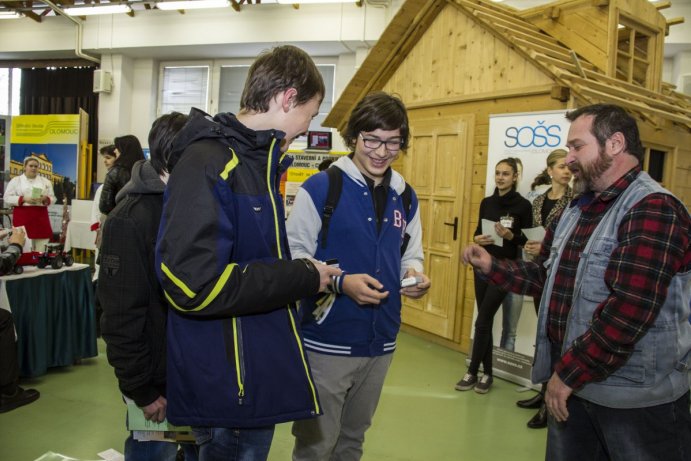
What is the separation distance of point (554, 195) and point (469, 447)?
1.97m

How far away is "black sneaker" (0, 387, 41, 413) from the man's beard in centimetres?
370

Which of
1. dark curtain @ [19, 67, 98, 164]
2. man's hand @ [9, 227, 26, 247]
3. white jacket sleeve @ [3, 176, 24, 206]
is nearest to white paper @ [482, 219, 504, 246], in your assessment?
man's hand @ [9, 227, 26, 247]

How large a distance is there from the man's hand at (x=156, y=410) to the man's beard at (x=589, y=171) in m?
1.57

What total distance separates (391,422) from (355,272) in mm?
2018

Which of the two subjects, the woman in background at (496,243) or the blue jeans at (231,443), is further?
the woman in background at (496,243)

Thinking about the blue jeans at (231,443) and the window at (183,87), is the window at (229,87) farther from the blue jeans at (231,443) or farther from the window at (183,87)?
the blue jeans at (231,443)

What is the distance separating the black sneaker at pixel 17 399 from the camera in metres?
3.60

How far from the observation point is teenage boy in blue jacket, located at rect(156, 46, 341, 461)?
1.18 metres

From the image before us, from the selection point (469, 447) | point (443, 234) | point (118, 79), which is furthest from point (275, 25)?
point (469, 447)

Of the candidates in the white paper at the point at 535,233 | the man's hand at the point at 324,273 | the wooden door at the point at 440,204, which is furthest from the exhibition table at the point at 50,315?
the white paper at the point at 535,233

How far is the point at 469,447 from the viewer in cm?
338

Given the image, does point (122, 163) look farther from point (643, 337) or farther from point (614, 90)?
point (614, 90)

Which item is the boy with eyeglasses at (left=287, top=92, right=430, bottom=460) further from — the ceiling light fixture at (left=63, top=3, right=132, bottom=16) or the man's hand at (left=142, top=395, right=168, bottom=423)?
the ceiling light fixture at (left=63, top=3, right=132, bottom=16)

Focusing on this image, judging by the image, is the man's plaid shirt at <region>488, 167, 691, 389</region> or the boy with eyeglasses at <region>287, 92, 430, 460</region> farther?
the boy with eyeglasses at <region>287, 92, 430, 460</region>
